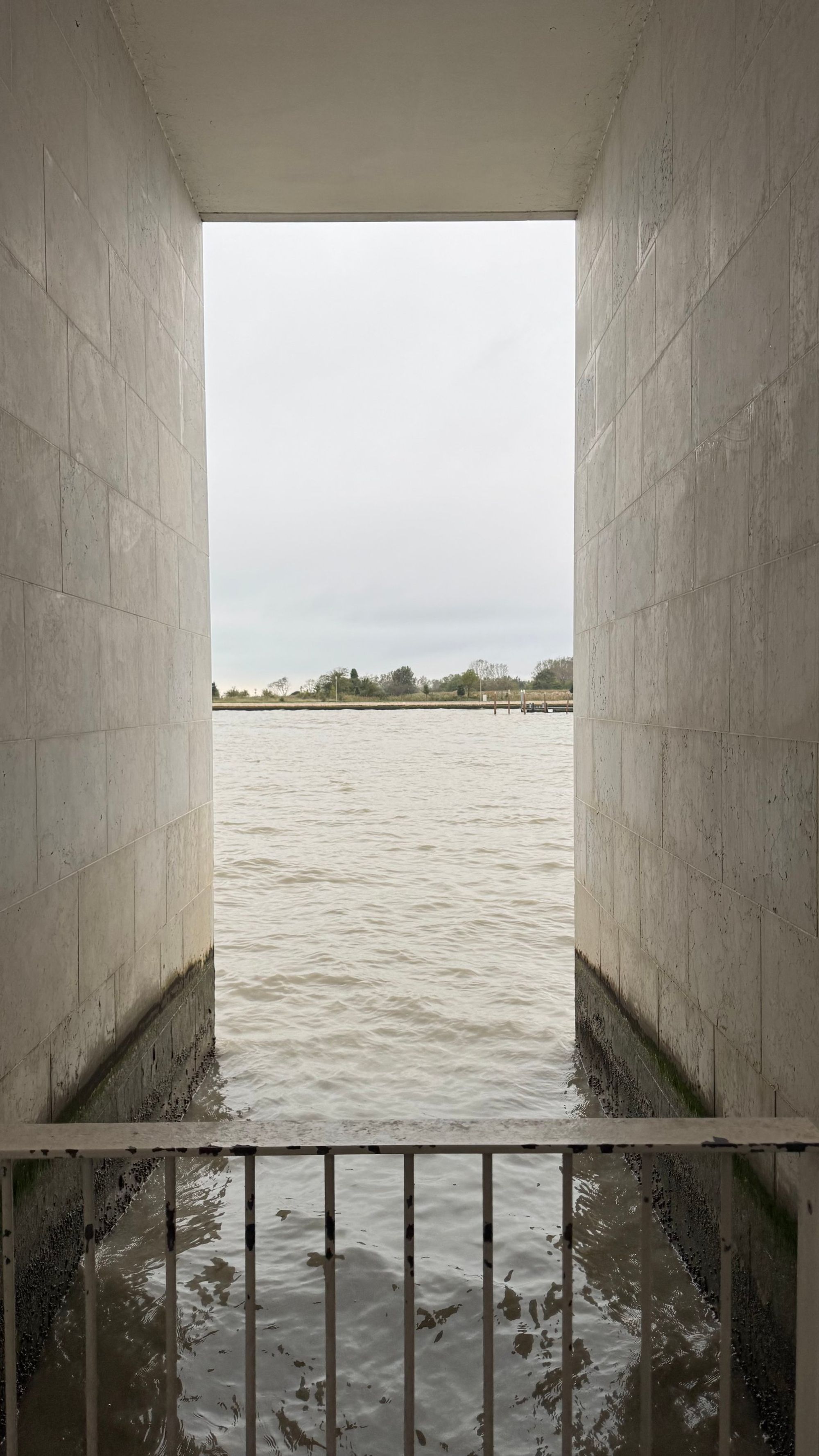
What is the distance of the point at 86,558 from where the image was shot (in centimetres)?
313

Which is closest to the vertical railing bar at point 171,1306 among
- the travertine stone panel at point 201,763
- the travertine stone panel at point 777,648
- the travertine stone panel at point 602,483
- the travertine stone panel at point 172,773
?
the travertine stone panel at point 777,648

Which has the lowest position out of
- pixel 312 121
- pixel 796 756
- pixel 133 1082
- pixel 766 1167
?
pixel 133 1082

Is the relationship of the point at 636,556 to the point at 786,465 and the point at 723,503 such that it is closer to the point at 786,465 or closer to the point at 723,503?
the point at 723,503

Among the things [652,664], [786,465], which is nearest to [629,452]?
[652,664]

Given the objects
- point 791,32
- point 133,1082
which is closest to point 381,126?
point 791,32

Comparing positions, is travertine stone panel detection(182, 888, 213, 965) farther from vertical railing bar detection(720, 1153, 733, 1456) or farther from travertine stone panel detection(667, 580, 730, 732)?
vertical railing bar detection(720, 1153, 733, 1456)

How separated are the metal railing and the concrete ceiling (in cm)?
393

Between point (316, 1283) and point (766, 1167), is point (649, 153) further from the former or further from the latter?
point (316, 1283)

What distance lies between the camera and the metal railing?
1.59 m

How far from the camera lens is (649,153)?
3564mm

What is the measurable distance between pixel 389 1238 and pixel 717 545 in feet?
8.70

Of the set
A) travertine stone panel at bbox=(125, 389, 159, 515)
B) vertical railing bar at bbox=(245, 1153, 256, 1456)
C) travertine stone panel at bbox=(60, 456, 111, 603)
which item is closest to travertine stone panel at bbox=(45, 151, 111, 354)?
travertine stone panel at bbox=(125, 389, 159, 515)

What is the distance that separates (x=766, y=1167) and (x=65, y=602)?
2517 millimetres

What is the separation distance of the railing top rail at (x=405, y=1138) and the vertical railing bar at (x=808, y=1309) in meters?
0.07
